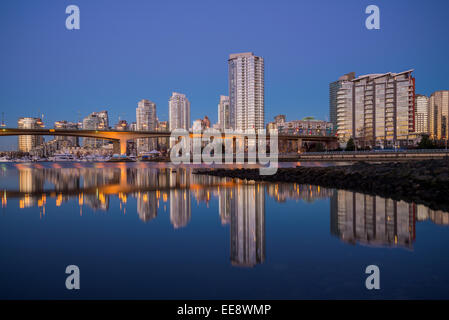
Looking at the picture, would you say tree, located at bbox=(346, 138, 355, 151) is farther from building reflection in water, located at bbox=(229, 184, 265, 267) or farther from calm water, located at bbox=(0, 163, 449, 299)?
calm water, located at bbox=(0, 163, 449, 299)

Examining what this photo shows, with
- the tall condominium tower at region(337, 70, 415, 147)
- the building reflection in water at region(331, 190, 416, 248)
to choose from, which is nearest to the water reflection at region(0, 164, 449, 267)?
the building reflection in water at region(331, 190, 416, 248)

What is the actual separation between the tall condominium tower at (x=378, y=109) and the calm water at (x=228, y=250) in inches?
5708

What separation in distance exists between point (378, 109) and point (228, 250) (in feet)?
516

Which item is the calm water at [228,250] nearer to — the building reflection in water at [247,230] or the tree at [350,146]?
the building reflection in water at [247,230]

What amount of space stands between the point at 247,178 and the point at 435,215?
718 inches

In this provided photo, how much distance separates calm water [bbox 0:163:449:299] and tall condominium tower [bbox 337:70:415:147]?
144982 mm

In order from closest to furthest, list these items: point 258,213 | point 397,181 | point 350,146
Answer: point 258,213 → point 397,181 → point 350,146

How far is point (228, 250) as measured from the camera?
301 inches

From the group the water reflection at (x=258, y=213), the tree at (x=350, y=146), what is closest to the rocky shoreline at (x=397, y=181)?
the water reflection at (x=258, y=213)

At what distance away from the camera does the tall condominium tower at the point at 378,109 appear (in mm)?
138750

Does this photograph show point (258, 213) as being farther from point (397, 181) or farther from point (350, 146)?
point (350, 146)

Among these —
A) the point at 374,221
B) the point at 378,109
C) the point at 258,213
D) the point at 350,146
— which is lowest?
the point at 258,213

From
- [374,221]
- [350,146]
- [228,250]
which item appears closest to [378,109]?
[350,146]

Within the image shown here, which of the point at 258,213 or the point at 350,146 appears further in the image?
the point at 350,146
